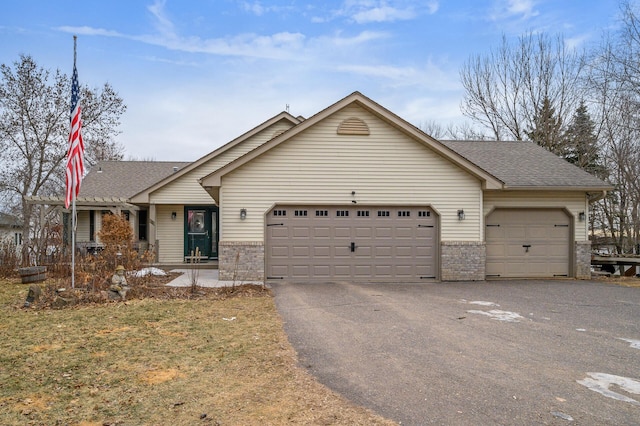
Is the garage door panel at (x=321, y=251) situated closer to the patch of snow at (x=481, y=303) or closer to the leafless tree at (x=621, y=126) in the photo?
the patch of snow at (x=481, y=303)

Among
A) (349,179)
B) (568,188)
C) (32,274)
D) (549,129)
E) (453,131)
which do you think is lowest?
(32,274)

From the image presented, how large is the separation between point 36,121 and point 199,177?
15730mm

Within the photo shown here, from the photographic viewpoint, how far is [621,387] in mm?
4477

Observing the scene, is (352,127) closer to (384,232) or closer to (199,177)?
(384,232)

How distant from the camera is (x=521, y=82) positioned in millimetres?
27453

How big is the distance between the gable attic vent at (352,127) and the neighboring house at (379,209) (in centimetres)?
3

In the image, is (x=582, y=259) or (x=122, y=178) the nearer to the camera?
(x=582, y=259)

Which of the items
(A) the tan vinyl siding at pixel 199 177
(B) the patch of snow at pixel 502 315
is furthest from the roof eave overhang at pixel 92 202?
(B) the patch of snow at pixel 502 315

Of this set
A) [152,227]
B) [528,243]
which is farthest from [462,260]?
[152,227]

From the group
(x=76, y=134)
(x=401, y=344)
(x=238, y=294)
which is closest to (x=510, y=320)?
(x=401, y=344)

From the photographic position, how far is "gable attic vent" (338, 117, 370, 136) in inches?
496

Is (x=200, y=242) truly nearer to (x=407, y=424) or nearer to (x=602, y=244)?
(x=407, y=424)

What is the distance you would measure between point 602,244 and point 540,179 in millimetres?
13545

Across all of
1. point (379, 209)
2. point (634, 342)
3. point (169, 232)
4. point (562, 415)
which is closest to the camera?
point (562, 415)
